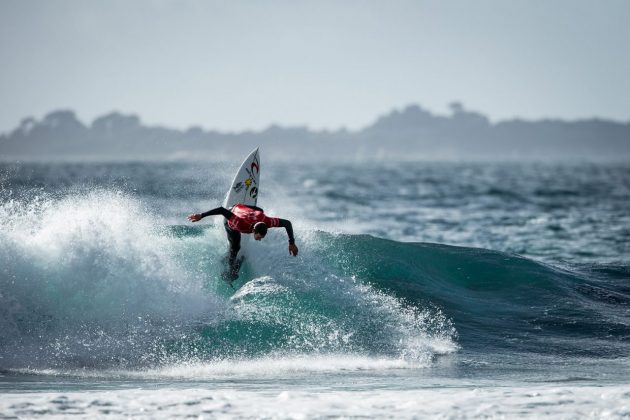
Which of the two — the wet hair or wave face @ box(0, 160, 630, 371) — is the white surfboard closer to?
wave face @ box(0, 160, 630, 371)

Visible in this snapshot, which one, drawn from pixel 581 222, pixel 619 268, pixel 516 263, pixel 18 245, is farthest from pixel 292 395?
pixel 581 222

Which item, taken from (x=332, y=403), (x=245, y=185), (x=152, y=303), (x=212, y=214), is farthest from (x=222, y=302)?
(x=332, y=403)

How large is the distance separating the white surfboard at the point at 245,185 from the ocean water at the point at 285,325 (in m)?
0.64

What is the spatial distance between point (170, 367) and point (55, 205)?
13.5ft

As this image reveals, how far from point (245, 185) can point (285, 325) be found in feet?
12.5

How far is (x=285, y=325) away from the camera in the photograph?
36.1 feet

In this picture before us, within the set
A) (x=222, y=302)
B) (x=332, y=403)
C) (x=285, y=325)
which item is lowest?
(x=332, y=403)

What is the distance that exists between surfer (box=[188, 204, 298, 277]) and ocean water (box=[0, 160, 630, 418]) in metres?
0.54

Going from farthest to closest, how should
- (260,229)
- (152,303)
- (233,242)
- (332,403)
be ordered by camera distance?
1. (233,242)
2. (152,303)
3. (260,229)
4. (332,403)

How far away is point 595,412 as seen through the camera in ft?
25.3

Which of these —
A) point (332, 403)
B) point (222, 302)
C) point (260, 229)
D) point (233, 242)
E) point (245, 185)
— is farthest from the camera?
point (245, 185)

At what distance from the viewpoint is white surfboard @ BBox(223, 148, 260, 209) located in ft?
45.3

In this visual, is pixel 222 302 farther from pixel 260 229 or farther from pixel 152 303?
pixel 260 229

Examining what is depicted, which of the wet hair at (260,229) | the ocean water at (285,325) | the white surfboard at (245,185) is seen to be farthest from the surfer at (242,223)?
the white surfboard at (245,185)
